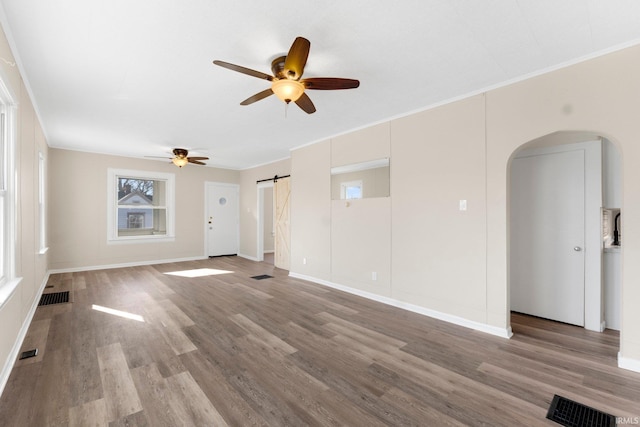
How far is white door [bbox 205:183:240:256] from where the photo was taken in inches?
311

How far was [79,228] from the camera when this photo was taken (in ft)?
19.7

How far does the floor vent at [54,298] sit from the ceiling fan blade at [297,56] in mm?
4518

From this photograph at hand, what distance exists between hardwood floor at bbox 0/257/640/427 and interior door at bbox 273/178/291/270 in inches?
109

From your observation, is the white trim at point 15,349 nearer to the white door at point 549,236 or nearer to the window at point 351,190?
the window at point 351,190

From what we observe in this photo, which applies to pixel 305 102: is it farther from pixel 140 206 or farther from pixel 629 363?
pixel 140 206

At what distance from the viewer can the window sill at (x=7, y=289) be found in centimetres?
204

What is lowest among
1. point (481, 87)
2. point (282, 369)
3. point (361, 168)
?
point (282, 369)

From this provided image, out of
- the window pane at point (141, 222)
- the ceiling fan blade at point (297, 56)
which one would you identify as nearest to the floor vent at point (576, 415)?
the ceiling fan blade at point (297, 56)

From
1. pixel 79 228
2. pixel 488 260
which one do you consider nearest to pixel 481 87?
pixel 488 260

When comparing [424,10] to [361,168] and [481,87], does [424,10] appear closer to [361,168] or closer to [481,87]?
[481,87]

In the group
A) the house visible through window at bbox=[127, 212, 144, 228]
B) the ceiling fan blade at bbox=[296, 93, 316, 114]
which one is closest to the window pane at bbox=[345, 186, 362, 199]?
the ceiling fan blade at bbox=[296, 93, 316, 114]

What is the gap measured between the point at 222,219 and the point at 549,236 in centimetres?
740

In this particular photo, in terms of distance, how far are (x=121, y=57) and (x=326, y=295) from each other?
149 inches

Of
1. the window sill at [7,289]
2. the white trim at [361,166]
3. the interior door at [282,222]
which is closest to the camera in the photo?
the window sill at [7,289]
